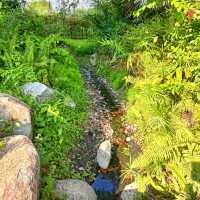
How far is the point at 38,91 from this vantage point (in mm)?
9570

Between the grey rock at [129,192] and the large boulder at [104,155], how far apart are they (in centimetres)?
88

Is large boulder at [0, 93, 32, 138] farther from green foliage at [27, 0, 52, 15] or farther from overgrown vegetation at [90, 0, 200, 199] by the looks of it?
green foliage at [27, 0, 52, 15]

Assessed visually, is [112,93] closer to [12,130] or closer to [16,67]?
[16,67]

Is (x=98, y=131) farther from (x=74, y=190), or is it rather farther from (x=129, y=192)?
(x=74, y=190)

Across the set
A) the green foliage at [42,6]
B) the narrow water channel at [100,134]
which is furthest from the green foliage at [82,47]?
the green foliage at [42,6]

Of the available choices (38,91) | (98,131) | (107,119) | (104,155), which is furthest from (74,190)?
(107,119)

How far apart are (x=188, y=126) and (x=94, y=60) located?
6039 millimetres

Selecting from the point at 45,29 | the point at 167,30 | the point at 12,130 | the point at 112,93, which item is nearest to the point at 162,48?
the point at 167,30

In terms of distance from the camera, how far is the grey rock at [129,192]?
767cm

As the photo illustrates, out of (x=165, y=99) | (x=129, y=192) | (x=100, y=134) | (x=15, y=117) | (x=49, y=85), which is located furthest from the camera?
(x=49, y=85)

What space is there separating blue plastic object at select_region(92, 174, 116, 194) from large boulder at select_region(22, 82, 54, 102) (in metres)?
2.10

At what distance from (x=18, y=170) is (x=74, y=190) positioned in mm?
1426

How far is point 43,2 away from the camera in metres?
17.3

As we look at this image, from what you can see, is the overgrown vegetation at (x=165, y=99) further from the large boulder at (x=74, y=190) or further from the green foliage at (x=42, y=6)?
the green foliage at (x=42, y=6)
